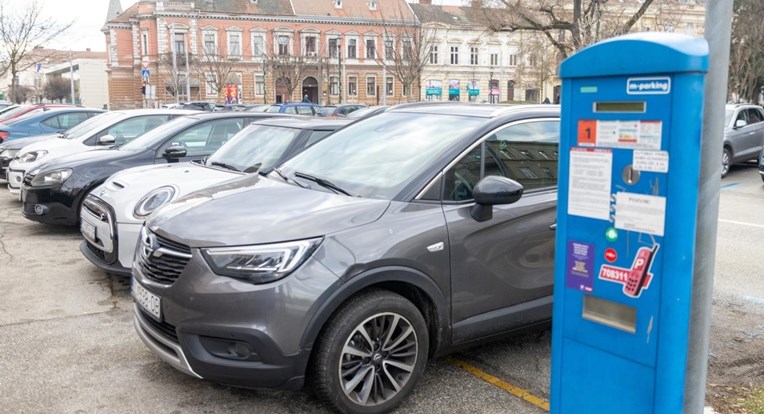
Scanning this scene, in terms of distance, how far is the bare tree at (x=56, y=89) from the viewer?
314ft

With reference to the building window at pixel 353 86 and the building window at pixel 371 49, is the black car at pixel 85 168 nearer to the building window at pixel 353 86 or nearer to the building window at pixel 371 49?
the building window at pixel 371 49

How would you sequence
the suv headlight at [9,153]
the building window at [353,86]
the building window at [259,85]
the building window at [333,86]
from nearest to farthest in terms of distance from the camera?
1. the suv headlight at [9,153]
2. the building window at [259,85]
3. the building window at [333,86]
4. the building window at [353,86]

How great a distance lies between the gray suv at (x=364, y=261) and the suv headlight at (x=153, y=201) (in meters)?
1.46

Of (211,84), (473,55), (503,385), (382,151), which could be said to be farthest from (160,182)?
(473,55)

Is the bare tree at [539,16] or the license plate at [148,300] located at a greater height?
the bare tree at [539,16]

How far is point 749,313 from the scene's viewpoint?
547 cm

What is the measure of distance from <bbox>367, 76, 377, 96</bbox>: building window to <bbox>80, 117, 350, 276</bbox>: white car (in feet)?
233

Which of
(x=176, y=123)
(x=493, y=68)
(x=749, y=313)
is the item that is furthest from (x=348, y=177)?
(x=493, y=68)

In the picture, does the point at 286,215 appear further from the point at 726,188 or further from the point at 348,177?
the point at 726,188

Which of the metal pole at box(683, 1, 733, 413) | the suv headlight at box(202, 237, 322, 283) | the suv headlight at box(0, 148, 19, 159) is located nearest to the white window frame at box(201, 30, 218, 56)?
the suv headlight at box(0, 148, 19, 159)

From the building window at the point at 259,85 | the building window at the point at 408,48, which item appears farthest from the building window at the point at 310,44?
the building window at the point at 408,48

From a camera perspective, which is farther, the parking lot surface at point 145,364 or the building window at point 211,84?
the building window at point 211,84

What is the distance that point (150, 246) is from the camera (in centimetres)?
378

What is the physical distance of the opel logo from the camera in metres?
3.69
